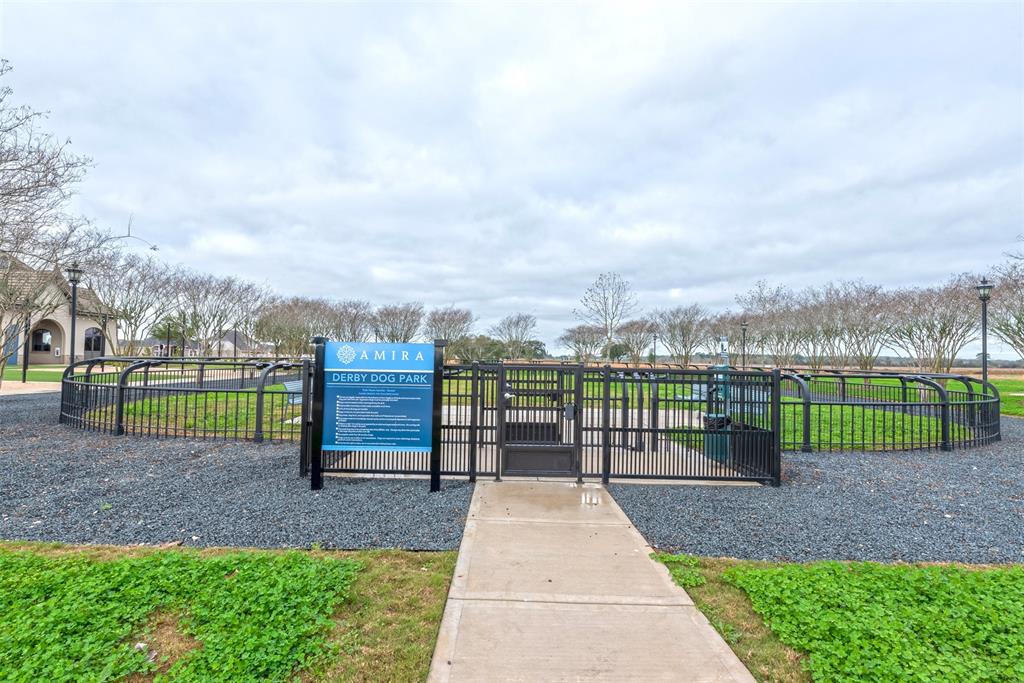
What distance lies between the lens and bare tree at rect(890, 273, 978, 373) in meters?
23.2

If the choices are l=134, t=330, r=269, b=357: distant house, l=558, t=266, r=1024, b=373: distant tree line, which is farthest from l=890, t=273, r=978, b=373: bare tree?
l=134, t=330, r=269, b=357: distant house

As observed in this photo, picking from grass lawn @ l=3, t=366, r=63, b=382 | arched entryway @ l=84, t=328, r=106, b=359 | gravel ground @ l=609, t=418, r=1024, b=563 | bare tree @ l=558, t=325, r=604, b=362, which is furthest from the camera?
bare tree @ l=558, t=325, r=604, b=362

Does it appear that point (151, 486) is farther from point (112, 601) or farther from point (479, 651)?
point (479, 651)

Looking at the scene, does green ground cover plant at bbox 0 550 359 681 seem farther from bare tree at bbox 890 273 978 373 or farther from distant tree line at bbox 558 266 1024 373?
bare tree at bbox 890 273 978 373

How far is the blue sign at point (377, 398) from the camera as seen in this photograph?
559 centimetres

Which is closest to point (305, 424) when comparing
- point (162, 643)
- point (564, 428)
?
point (162, 643)

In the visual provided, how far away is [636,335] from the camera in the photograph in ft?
153

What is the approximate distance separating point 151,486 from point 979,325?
110 feet

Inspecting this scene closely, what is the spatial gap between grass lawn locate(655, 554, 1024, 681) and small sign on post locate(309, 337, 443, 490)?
310cm

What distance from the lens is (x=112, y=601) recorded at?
301 cm

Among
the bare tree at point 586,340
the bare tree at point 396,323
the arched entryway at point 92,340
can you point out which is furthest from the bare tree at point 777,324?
the arched entryway at point 92,340

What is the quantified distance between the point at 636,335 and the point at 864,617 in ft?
148

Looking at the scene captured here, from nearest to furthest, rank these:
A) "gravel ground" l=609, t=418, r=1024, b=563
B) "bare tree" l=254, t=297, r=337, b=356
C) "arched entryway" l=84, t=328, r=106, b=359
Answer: "gravel ground" l=609, t=418, r=1024, b=563 → "bare tree" l=254, t=297, r=337, b=356 → "arched entryway" l=84, t=328, r=106, b=359

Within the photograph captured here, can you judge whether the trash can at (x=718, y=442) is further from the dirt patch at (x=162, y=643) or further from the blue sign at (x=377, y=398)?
the dirt patch at (x=162, y=643)
